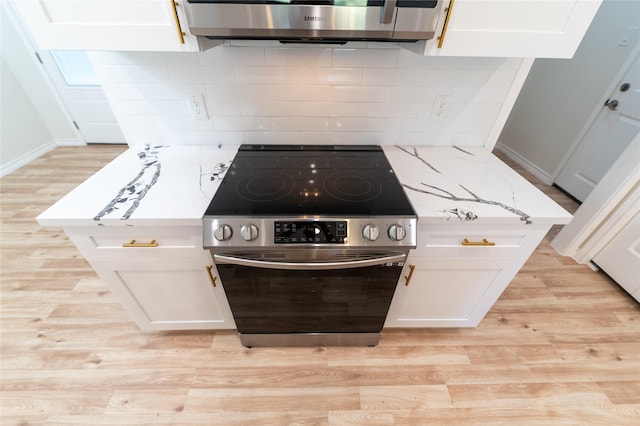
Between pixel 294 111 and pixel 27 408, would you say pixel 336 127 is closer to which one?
pixel 294 111

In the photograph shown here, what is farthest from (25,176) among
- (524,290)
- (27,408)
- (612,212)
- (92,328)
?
(612,212)

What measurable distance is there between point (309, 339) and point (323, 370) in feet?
0.57

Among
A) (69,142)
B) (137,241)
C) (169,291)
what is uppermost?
(137,241)

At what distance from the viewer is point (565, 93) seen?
2660mm

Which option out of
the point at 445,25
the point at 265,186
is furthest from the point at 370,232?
the point at 445,25

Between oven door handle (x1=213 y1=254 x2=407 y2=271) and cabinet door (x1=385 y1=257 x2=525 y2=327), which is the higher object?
oven door handle (x1=213 y1=254 x2=407 y2=271)

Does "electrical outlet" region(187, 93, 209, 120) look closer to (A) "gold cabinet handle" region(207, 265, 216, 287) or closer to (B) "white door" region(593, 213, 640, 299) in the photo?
(A) "gold cabinet handle" region(207, 265, 216, 287)

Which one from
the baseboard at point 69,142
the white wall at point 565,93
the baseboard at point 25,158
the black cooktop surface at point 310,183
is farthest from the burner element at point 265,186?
the baseboard at point 69,142

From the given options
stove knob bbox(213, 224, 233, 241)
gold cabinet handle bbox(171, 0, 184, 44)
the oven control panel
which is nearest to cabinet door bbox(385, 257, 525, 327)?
the oven control panel

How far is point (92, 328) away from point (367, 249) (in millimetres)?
1692

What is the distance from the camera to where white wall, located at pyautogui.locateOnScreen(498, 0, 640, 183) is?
2.23 metres

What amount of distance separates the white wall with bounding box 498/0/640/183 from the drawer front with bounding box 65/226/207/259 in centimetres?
352

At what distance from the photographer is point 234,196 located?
997 mm

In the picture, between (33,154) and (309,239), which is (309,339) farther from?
(33,154)
